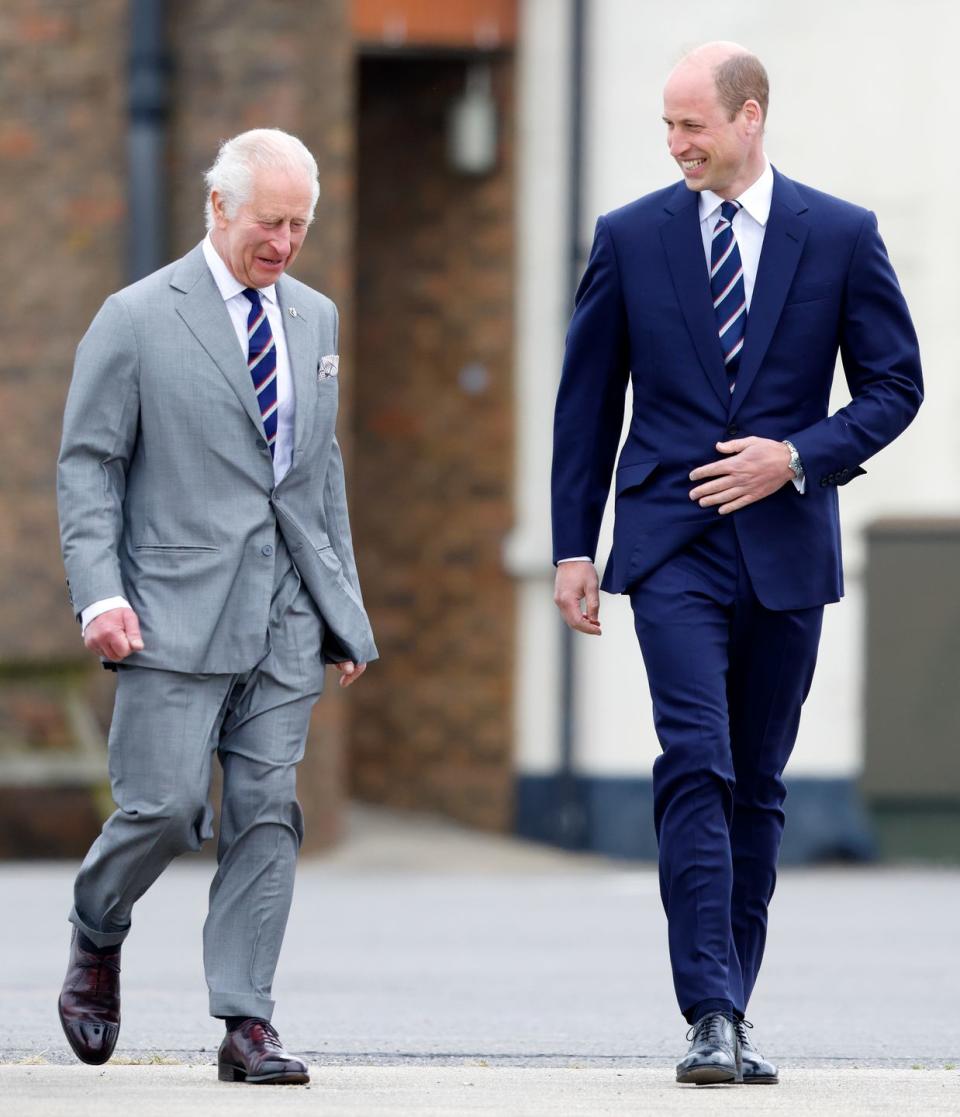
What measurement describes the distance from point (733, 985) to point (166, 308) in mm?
1717

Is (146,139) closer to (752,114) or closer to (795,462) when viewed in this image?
(752,114)

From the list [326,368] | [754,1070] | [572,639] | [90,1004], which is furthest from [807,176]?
[90,1004]

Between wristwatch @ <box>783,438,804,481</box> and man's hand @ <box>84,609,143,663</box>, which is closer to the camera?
man's hand @ <box>84,609,143,663</box>

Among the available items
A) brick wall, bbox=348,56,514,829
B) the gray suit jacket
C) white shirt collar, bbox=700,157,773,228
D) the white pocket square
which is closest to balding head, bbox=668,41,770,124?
white shirt collar, bbox=700,157,773,228

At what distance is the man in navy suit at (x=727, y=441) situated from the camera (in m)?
5.13

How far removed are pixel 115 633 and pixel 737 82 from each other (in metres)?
1.60

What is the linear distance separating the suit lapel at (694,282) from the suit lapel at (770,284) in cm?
5

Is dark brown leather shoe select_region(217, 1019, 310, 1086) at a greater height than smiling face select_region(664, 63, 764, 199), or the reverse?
smiling face select_region(664, 63, 764, 199)

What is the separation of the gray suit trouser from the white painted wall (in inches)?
276

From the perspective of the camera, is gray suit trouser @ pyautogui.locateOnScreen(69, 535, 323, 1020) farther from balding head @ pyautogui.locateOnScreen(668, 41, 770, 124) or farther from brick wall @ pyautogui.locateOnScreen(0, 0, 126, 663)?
brick wall @ pyautogui.locateOnScreen(0, 0, 126, 663)

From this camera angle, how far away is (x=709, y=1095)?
16.0 feet

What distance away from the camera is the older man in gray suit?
16.5 ft

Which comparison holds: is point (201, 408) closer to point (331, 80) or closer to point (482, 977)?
point (482, 977)

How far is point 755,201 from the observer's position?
17.3 ft
